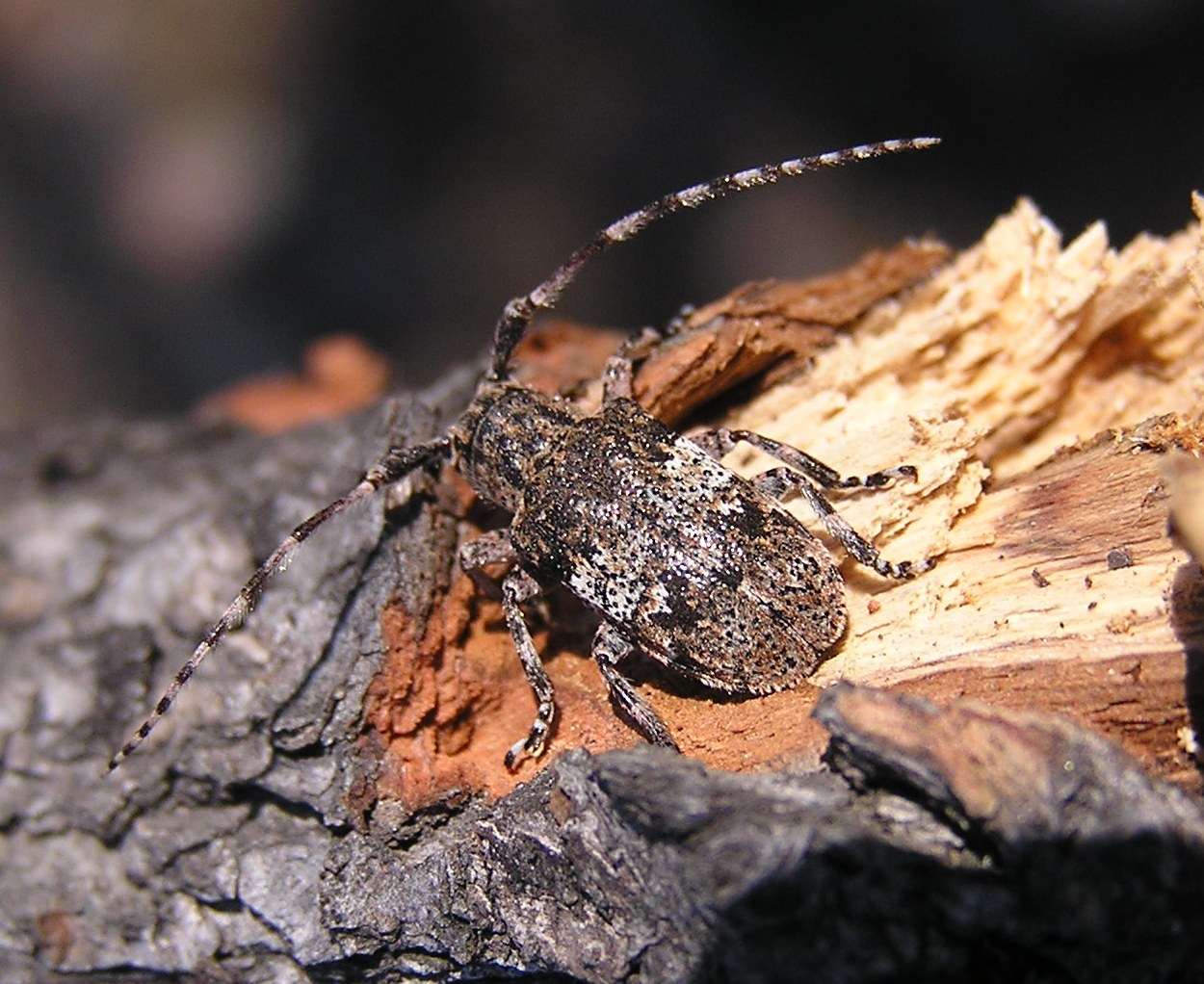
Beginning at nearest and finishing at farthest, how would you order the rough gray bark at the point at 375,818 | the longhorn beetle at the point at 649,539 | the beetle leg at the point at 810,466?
1. the rough gray bark at the point at 375,818
2. the longhorn beetle at the point at 649,539
3. the beetle leg at the point at 810,466

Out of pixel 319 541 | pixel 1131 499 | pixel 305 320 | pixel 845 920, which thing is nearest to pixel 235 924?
pixel 319 541

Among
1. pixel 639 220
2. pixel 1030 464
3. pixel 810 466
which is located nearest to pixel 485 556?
pixel 810 466

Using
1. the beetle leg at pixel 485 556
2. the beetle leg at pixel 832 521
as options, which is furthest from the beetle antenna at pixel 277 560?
the beetle leg at pixel 832 521

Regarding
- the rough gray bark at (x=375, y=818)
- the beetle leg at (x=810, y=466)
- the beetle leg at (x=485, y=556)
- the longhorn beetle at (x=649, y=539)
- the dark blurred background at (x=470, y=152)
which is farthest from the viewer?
the dark blurred background at (x=470, y=152)

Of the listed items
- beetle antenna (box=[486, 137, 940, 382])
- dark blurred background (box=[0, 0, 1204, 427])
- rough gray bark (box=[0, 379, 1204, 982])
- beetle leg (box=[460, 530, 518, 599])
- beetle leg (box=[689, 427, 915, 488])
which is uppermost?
dark blurred background (box=[0, 0, 1204, 427])

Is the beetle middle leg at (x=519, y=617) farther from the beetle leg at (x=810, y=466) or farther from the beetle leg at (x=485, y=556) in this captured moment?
the beetle leg at (x=810, y=466)

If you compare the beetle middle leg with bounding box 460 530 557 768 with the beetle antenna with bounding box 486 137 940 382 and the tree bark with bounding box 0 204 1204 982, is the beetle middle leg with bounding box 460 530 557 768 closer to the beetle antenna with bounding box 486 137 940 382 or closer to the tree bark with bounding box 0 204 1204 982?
the tree bark with bounding box 0 204 1204 982

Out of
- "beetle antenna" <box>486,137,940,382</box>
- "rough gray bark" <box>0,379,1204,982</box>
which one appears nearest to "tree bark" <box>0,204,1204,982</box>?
"rough gray bark" <box>0,379,1204,982</box>

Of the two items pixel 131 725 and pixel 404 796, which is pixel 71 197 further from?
pixel 404 796
